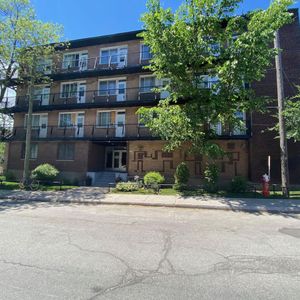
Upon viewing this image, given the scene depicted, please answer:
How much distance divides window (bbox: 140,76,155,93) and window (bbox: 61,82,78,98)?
7184 mm

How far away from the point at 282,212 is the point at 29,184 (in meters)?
16.4

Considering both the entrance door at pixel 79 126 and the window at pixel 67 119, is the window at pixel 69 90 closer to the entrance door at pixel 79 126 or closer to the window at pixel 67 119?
the window at pixel 67 119

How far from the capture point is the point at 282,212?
10.6 meters

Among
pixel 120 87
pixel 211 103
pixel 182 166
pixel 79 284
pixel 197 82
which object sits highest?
pixel 120 87

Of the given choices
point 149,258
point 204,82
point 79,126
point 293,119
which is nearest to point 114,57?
point 79,126

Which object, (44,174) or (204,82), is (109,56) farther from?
(204,82)

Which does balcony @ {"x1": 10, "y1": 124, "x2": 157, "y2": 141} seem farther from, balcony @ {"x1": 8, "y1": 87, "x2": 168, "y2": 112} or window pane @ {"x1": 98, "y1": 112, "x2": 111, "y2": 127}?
balcony @ {"x1": 8, "y1": 87, "x2": 168, "y2": 112}

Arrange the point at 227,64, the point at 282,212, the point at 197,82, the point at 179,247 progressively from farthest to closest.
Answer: the point at 197,82
the point at 227,64
the point at 282,212
the point at 179,247

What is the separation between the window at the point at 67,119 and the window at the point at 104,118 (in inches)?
104

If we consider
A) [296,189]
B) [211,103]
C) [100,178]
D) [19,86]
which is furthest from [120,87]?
[296,189]

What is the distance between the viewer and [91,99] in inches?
993

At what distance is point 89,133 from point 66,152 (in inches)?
109

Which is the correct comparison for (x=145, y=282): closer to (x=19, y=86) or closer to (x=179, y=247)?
(x=179, y=247)

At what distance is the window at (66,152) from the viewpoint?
2378 cm
